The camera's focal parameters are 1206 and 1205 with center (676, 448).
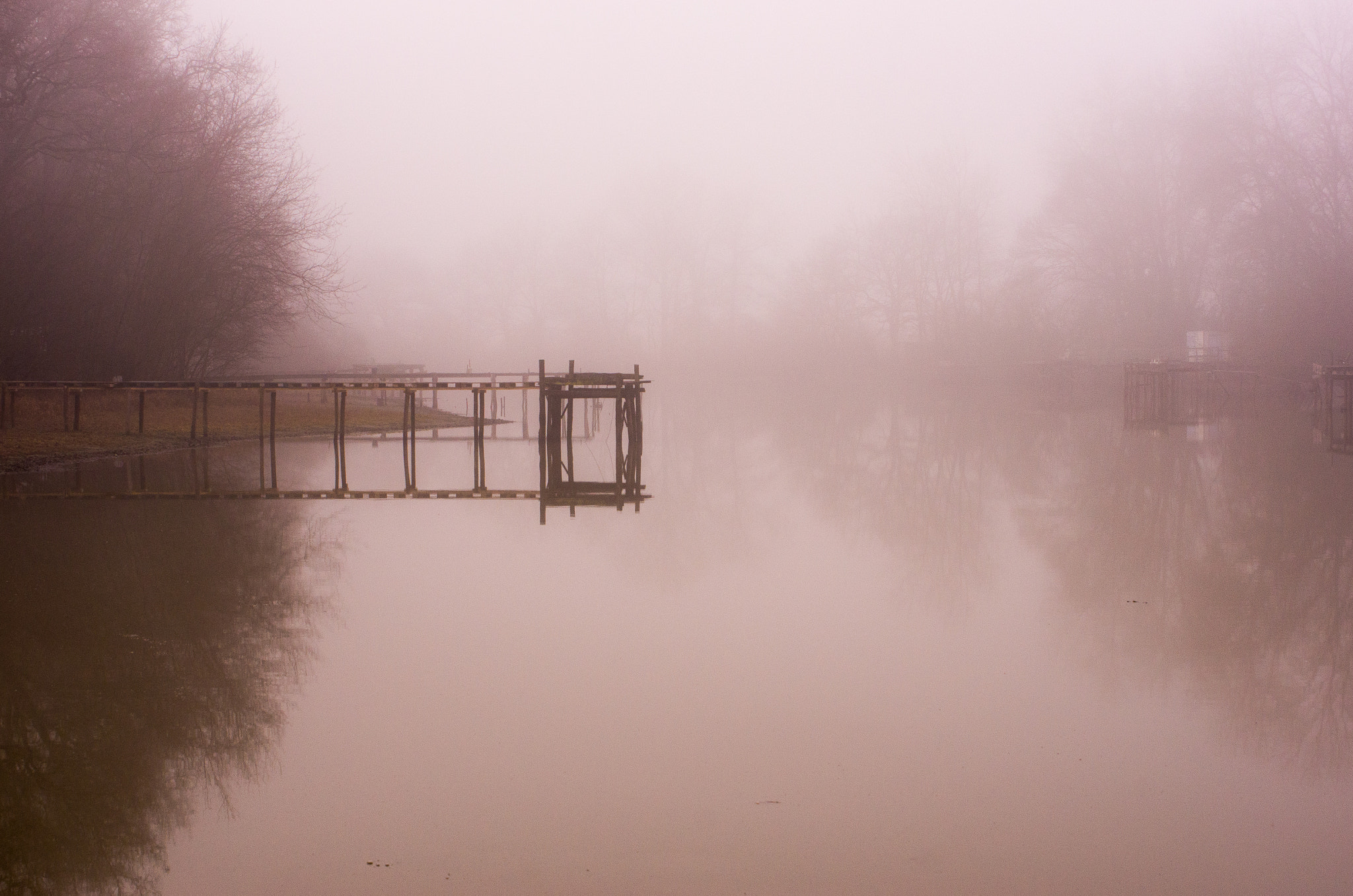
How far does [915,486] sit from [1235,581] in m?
7.26

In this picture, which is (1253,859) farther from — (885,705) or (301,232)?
(301,232)

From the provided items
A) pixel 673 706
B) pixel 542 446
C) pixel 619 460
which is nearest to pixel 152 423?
pixel 542 446

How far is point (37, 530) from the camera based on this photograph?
1102 centimetres

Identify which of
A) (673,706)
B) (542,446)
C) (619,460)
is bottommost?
(673,706)

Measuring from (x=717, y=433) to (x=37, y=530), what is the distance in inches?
704

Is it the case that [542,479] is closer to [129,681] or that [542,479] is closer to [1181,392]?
[129,681]

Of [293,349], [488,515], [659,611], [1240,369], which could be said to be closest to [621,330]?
[293,349]

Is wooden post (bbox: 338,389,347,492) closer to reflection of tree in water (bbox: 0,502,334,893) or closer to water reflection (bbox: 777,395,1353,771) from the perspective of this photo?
reflection of tree in water (bbox: 0,502,334,893)

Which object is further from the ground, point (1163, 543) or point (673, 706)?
point (1163, 543)

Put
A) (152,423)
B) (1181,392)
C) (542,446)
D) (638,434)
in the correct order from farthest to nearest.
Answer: (1181,392), (152,423), (638,434), (542,446)

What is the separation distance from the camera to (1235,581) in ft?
29.0

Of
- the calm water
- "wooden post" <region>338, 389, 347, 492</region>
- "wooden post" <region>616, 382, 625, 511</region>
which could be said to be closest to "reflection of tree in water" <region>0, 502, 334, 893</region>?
the calm water

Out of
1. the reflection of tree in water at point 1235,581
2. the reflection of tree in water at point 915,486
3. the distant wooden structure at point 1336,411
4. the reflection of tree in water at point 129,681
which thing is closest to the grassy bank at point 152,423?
the reflection of tree in water at point 129,681

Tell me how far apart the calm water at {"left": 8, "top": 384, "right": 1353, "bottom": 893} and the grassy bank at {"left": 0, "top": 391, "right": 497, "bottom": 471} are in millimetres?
7996
